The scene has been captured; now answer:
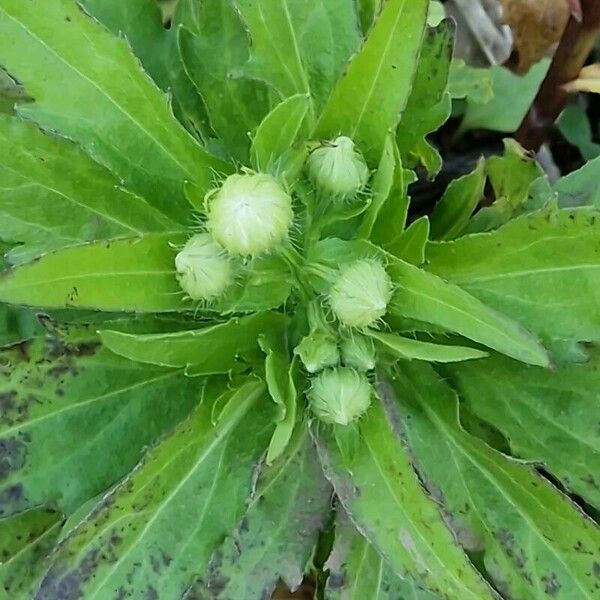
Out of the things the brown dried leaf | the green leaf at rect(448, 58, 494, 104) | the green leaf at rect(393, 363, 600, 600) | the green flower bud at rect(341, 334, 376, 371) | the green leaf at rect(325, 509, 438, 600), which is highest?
the green flower bud at rect(341, 334, 376, 371)

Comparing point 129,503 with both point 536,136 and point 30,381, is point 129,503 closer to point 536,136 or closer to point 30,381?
point 30,381

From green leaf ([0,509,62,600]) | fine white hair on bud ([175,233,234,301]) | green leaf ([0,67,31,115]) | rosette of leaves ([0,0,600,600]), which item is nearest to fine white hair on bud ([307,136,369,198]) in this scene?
rosette of leaves ([0,0,600,600])

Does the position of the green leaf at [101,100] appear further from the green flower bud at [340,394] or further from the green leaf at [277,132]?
the green flower bud at [340,394]

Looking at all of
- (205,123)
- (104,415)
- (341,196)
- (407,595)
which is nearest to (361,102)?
Answer: (341,196)

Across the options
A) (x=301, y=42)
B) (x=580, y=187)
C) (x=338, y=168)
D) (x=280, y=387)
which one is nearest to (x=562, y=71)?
(x=580, y=187)

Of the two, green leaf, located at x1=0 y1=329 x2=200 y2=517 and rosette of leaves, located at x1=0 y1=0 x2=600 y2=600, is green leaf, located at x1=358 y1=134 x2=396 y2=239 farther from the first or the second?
green leaf, located at x1=0 y1=329 x2=200 y2=517

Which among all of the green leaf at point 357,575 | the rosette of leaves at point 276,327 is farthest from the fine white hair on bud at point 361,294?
the green leaf at point 357,575
